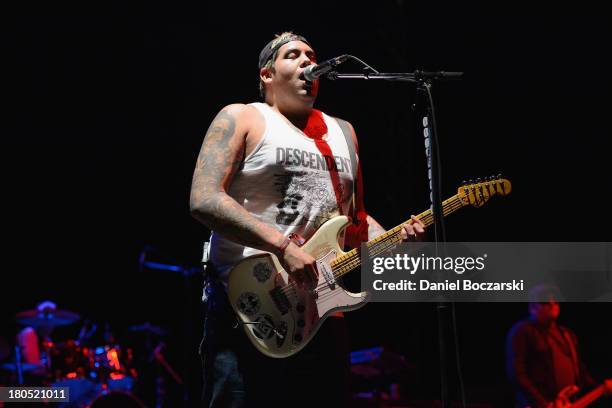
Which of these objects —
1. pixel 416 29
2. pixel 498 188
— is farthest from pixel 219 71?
pixel 498 188

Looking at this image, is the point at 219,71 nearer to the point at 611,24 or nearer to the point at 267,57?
the point at 611,24

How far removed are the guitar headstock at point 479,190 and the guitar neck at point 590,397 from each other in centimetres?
459

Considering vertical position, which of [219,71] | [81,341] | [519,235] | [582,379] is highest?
[219,71]

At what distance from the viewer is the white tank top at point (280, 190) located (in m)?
3.04

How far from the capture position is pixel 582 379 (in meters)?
7.43

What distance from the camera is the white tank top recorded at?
3043 millimetres

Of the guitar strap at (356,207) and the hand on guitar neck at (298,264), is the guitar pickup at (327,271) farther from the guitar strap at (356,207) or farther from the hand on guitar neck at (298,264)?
the guitar strap at (356,207)

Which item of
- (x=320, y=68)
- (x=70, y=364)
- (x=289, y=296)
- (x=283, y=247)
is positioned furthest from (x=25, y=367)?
(x=320, y=68)

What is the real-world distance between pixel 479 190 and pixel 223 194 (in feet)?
3.94

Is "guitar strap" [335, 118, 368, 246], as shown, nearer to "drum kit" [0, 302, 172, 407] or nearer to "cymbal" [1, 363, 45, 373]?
"drum kit" [0, 302, 172, 407]

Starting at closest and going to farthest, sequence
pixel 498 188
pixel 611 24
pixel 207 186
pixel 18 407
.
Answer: pixel 207 186, pixel 498 188, pixel 18 407, pixel 611 24

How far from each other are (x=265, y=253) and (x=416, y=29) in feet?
19.8

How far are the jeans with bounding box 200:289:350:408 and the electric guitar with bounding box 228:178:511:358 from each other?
5cm

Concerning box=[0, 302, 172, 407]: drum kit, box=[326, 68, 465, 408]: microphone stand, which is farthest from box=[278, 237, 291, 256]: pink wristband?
box=[0, 302, 172, 407]: drum kit
